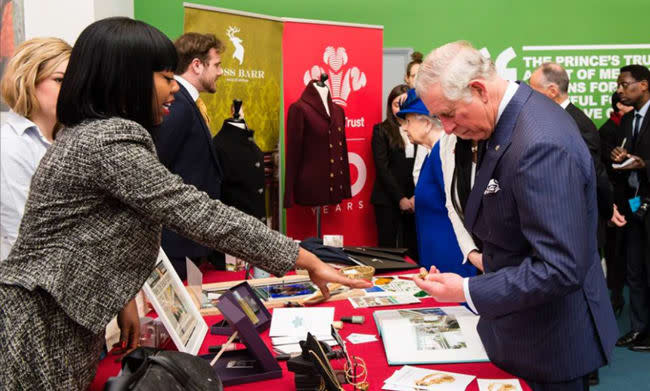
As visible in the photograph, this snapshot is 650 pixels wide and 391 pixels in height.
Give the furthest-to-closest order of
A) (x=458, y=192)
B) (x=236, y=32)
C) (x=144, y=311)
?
(x=236, y=32) → (x=458, y=192) → (x=144, y=311)

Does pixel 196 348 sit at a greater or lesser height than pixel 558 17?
lesser

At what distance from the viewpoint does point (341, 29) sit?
17.5 feet

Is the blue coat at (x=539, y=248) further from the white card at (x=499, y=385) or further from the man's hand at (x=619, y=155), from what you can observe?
the man's hand at (x=619, y=155)

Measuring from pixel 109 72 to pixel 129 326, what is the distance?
797mm

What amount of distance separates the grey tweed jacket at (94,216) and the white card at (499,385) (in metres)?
0.81

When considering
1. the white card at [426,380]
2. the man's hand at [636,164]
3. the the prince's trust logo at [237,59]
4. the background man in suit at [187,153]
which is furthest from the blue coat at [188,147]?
the man's hand at [636,164]

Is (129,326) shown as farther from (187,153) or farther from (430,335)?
(187,153)

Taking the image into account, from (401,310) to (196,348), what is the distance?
713 mm

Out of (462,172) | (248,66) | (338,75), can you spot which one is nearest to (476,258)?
(462,172)

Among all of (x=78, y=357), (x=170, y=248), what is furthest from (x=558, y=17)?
(x=78, y=357)

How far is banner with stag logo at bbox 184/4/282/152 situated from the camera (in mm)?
4539

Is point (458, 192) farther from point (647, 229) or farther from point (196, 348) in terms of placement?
point (647, 229)

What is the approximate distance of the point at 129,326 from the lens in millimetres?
1771

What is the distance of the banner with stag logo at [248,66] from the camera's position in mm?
4539
